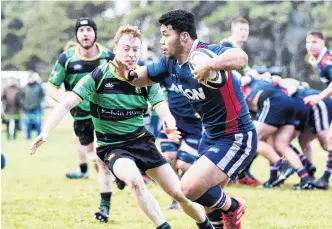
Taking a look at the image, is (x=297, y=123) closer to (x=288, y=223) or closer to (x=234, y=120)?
(x=288, y=223)

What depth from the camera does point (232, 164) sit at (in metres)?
6.27

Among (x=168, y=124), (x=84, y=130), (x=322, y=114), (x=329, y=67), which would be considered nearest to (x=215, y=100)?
(x=168, y=124)

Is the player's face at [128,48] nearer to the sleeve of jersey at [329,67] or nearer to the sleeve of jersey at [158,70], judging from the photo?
the sleeve of jersey at [158,70]

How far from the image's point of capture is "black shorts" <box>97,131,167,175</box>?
702 centimetres

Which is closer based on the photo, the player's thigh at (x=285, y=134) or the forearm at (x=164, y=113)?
the forearm at (x=164, y=113)

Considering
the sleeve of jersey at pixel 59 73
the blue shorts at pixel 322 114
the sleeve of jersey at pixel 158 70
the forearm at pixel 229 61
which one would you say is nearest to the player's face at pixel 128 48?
the sleeve of jersey at pixel 158 70

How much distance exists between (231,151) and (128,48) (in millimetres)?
1663

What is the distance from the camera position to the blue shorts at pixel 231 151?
245 inches

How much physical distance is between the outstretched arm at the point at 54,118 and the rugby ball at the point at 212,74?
1439 mm

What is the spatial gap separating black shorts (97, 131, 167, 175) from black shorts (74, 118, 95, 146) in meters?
3.34

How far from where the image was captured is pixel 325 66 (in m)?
10.2

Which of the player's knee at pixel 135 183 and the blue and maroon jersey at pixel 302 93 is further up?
the blue and maroon jersey at pixel 302 93

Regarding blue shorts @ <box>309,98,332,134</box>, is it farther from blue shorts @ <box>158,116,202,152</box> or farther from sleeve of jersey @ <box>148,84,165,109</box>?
sleeve of jersey @ <box>148,84,165,109</box>

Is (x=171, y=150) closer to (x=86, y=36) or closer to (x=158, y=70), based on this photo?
(x=86, y=36)
